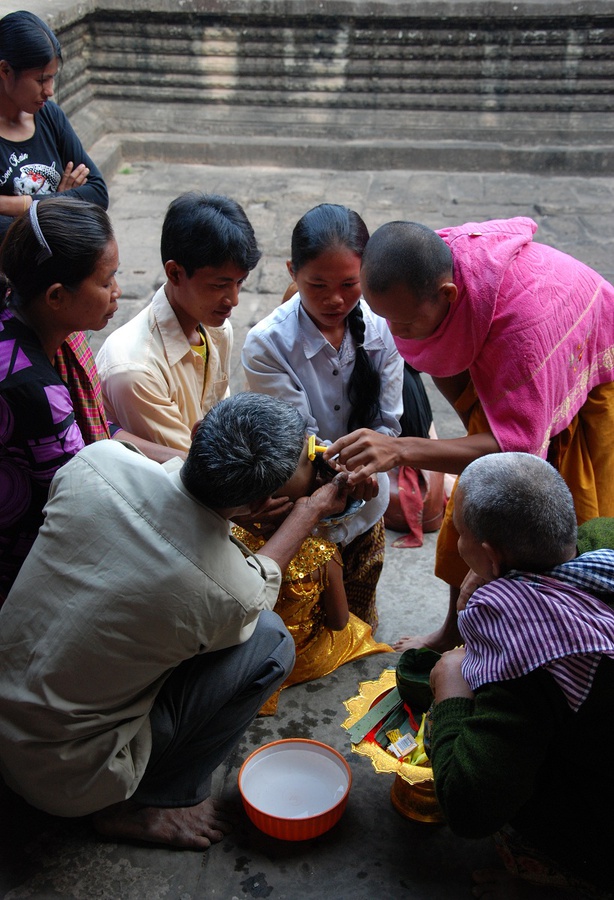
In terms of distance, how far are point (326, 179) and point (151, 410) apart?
5.71 metres

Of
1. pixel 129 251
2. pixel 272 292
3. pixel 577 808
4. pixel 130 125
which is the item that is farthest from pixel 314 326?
pixel 130 125

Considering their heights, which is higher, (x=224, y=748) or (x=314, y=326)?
(x=314, y=326)

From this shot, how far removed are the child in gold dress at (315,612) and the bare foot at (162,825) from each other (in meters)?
0.45

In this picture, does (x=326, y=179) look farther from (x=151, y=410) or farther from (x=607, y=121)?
(x=151, y=410)

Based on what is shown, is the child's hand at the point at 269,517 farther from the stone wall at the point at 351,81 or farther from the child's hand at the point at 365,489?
the stone wall at the point at 351,81

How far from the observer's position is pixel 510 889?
1.99 metres

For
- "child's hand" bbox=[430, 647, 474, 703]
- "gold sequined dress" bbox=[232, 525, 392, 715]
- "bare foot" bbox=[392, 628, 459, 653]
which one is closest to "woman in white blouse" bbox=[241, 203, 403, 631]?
"gold sequined dress" bbox=[232, 525, 392, 715]

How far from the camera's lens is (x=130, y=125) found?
841cm

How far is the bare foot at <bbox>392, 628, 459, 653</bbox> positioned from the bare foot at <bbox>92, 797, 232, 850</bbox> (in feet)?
3.48

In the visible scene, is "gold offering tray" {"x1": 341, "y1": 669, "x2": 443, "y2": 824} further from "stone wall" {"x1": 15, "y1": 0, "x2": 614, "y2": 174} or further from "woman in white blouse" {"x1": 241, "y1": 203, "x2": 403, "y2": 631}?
"stone wall" {"x1": 15, "y1": 0, "x2": 614, "y2": 174}

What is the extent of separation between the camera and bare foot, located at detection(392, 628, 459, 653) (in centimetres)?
305

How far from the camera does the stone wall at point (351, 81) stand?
7.95m

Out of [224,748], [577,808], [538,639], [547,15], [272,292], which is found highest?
[547,15]

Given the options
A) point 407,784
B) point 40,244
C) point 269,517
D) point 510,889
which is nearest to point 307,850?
point 407,784
